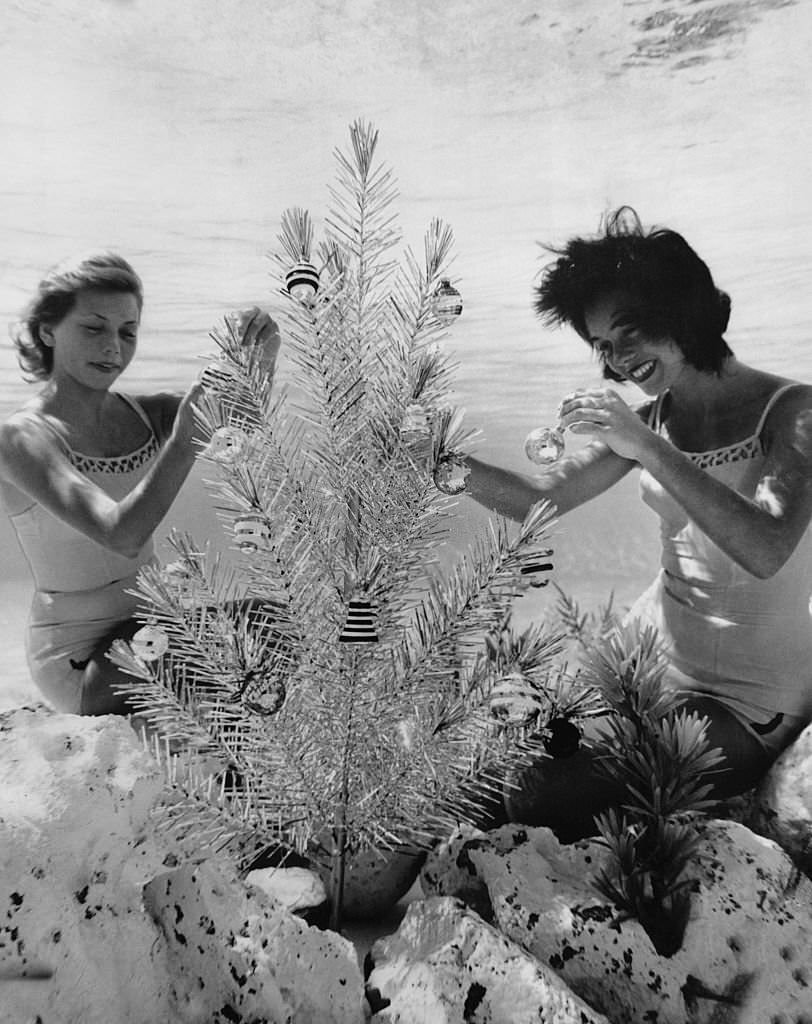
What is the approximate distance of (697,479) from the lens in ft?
4.06

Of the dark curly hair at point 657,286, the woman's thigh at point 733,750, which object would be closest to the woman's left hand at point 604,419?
the dark curly hair at point 657,286

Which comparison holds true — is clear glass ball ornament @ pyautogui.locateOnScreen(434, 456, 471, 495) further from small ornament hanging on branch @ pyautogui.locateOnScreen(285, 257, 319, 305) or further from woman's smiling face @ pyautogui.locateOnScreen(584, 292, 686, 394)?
woman's smiling face @ pyautogui.locateOnScreen(584, 292, 686, 394)

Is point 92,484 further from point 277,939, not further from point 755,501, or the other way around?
point 755,501

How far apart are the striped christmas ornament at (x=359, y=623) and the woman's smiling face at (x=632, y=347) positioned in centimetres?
77

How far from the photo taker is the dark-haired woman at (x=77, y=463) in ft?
4.29

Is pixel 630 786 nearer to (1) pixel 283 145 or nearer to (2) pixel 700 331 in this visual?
(2) pixel 700 331

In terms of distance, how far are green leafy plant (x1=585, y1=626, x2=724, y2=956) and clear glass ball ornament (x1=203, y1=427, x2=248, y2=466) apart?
52 cm

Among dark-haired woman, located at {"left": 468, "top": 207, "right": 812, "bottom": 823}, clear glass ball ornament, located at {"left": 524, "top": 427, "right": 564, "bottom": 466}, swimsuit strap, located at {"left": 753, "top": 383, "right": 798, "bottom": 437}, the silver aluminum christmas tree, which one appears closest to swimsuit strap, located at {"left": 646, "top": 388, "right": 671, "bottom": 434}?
dark-haired woman, located at {"left": 468, "top": 207, "right": 812, "bottom": 823}

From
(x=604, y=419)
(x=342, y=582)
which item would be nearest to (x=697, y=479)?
(x=604, y=419)

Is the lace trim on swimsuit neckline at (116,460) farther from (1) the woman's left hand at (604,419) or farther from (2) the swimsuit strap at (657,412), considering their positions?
(2) the swimsuit strap at (657,412)

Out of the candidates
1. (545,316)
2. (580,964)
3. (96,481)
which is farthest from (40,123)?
(580,964)

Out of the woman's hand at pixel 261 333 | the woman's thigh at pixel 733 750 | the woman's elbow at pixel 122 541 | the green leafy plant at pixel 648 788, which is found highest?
the woman's hand at pixel 261 333

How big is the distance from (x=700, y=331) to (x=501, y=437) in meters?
0.64

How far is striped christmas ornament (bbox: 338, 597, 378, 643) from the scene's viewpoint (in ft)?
2.72
